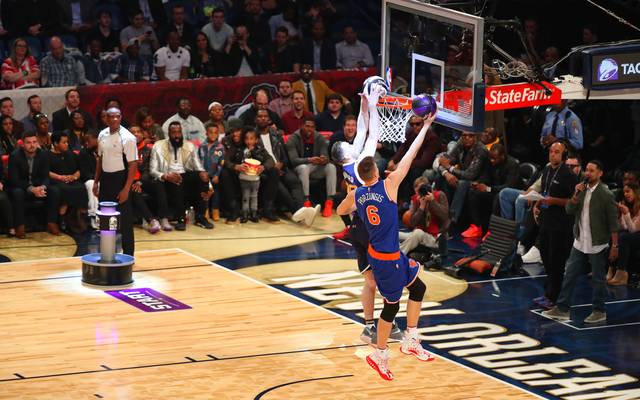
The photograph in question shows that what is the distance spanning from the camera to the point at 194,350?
40.0ft

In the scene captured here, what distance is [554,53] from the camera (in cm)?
1973

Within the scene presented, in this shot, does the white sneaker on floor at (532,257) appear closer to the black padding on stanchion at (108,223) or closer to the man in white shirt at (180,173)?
the man in white shirt at (180,173)

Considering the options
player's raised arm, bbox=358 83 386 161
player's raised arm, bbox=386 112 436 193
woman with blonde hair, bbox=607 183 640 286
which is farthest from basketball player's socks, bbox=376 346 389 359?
woman with blonde hair, bbox=607 183 640 286

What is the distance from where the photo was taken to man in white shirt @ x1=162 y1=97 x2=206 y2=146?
18641 mm

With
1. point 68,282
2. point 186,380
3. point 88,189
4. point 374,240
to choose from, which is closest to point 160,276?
point 68,282

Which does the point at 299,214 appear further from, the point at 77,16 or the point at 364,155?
the point at 364,155

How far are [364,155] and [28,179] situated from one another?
7693 mm

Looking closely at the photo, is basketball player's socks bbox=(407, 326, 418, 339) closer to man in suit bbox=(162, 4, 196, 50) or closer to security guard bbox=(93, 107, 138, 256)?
security guard bbox=(93, 107, 138, 256)

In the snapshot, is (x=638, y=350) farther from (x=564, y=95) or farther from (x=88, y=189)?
(x=88, y=189)

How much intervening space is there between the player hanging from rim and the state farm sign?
1142 millimetres

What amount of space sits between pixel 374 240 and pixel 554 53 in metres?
10.2

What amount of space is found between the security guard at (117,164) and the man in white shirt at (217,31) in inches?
265

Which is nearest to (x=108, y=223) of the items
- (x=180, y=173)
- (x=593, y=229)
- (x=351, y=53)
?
(x=180, y=173)

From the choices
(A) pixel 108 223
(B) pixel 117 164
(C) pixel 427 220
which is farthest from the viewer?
(C) pixel 427 220
